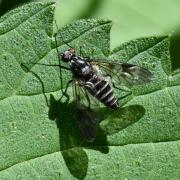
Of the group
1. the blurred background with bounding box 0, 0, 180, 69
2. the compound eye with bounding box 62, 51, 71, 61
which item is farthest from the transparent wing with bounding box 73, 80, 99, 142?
the blurred background with bounding box 0, 0, 180, 69

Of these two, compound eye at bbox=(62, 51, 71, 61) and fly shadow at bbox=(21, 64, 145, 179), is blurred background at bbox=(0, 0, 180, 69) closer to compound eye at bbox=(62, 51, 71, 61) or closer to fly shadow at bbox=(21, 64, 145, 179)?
compound eye at bbox=(62, 51, 71, 61)

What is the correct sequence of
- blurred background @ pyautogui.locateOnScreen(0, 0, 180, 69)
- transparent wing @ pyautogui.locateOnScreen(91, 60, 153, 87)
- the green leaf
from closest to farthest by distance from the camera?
the green leaf → transparent wing @ pyautogui.locateOnScreen(91, 60, 153, 87) → blurred background @ pyautogui.locateOnScreen(0, 0, 180, 69)

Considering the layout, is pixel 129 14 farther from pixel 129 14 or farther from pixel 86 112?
pixel 86 112

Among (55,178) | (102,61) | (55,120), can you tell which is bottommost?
(55,178)

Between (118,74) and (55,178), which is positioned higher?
(118,74)

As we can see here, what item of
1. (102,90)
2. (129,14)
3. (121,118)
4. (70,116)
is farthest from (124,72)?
(129,14)

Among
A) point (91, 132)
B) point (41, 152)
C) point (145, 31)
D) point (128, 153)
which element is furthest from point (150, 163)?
point (145, 31)

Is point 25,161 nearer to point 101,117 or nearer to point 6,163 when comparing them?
point 6,163
